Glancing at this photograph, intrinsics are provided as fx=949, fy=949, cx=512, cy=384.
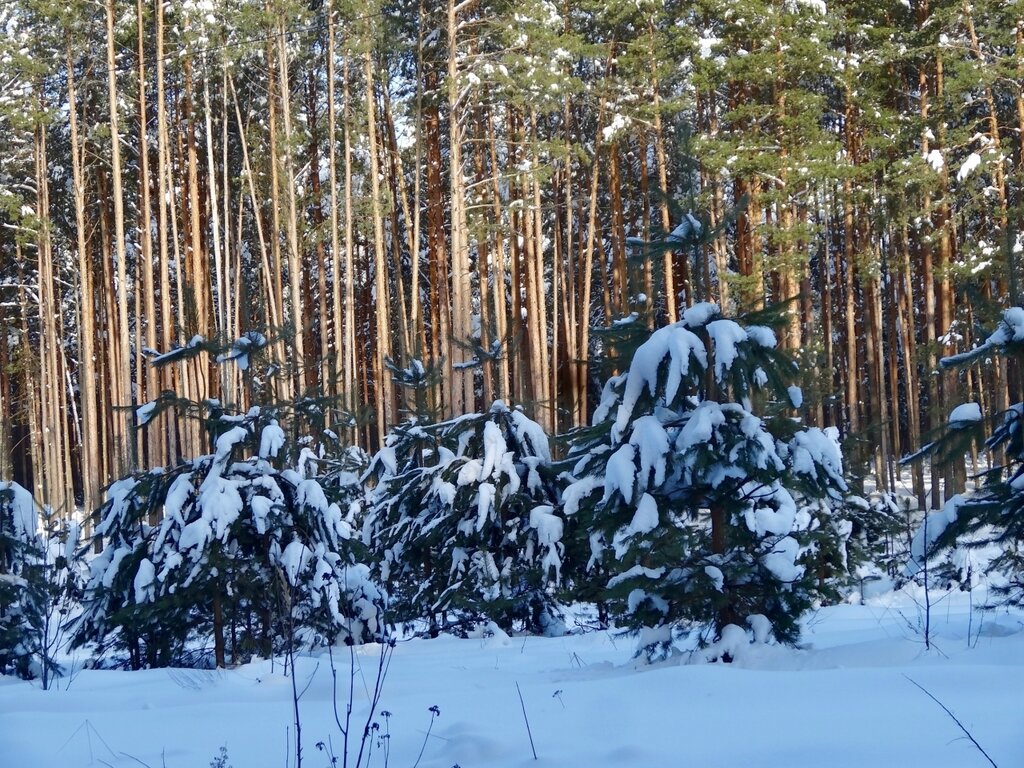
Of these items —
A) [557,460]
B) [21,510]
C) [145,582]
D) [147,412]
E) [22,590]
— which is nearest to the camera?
[145,582]

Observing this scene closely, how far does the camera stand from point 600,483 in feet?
19.5

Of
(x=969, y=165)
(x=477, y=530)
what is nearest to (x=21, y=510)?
(x=477, y=530)

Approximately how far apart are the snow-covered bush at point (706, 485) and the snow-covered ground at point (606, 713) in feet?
1.12

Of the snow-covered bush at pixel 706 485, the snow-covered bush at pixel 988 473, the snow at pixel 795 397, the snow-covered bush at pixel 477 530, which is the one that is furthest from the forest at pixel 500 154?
the snow-covered bush at pixel 706 485

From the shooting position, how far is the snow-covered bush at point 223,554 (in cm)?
689

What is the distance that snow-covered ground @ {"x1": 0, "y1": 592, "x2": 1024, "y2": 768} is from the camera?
12.2 ft

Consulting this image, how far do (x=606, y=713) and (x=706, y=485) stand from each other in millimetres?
1562

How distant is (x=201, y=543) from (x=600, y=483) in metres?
2.93

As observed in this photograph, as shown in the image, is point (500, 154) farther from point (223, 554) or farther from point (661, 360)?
point (661, 360)

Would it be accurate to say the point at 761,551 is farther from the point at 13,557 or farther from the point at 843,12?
the point at 843,12

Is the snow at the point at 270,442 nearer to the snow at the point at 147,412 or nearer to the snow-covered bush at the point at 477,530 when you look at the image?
the snow at the point at 147,412

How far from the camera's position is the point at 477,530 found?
8.51 meters

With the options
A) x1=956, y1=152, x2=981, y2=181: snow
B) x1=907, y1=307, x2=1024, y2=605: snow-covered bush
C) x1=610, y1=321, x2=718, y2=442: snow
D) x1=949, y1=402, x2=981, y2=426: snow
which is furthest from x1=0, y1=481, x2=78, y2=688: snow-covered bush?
x1=956, y1=152, x2=981, y2=181: snow

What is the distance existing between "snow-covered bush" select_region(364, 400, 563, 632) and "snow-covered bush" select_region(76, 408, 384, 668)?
119 cm
